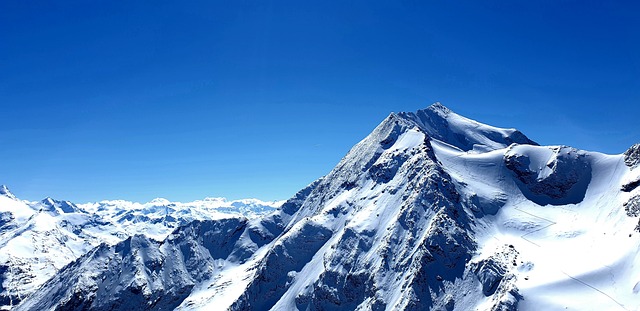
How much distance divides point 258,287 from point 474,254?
102 metres

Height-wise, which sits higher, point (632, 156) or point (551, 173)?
point (632, 156)

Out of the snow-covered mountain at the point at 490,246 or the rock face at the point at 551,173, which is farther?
the rock face at the point at 551,173

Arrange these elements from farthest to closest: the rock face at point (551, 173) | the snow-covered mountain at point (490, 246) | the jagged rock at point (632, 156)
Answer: the rock face at point (551, 173), the jagged rock at point (632, 156), the snow-covered mountain at point (490, 246)

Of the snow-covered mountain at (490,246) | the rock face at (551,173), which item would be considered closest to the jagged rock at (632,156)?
the snow-covered mountain at (490,246)

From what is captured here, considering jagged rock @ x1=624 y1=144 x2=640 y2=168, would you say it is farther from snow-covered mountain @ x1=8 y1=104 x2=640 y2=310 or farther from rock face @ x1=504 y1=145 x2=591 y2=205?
rock face @ x1=504 y1=145 x2=591 y2=205

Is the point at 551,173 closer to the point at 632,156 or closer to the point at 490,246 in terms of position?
A: the point at 632,156

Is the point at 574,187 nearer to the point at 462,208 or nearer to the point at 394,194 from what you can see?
the point at 462,208

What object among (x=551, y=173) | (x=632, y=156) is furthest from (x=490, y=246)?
(x=632, y=156)

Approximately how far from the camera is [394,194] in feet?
652

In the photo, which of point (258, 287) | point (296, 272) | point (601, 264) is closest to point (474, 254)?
point (601, 264)

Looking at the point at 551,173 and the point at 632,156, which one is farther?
the point at 551,173

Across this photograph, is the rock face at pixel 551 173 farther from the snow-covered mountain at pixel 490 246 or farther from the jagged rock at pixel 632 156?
the jagged rock at pixel 632 156

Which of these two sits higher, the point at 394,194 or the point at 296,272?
the point at 394,194

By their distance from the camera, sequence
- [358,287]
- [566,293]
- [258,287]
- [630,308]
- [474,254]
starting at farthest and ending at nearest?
[258,287] → [358,287] → [474,254] → [566,293] → [630,308]
